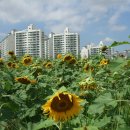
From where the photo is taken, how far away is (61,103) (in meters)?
2.33

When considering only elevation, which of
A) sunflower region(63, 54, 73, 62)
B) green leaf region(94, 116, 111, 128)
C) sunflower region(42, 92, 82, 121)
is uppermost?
sunflower region(63, 54, 73, 62)

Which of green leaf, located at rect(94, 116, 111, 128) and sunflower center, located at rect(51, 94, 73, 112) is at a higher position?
sunflower center, located at rect(51, 94, 73, 112)

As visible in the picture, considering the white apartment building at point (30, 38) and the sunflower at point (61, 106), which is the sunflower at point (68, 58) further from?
the white apartment building at point (30, 38)

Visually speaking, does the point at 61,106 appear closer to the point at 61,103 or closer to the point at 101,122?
the point at 61,103

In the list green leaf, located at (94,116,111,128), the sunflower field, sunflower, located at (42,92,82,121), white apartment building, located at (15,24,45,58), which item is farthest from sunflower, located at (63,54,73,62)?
white apartment building, located at (15,24,45,58)

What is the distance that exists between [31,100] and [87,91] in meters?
0.61

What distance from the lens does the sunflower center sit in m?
2.29

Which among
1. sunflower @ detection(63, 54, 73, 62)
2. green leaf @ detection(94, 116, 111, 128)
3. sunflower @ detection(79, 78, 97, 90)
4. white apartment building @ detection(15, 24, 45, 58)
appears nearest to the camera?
→ green leaf @ detection(94, 116, 111, 128)

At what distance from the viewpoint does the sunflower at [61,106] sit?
2.29 metres

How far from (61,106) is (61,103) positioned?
0.03 metres

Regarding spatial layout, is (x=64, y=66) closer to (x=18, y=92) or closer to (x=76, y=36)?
(x=18, y=92)

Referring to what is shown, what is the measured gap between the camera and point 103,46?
7766 millimetres

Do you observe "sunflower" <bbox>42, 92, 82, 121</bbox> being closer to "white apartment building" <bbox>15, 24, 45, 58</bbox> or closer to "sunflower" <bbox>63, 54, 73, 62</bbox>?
"sunflower" <bbox>63, 54, 73, 62</bbox>

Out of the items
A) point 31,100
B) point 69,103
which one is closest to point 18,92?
point 31,100
